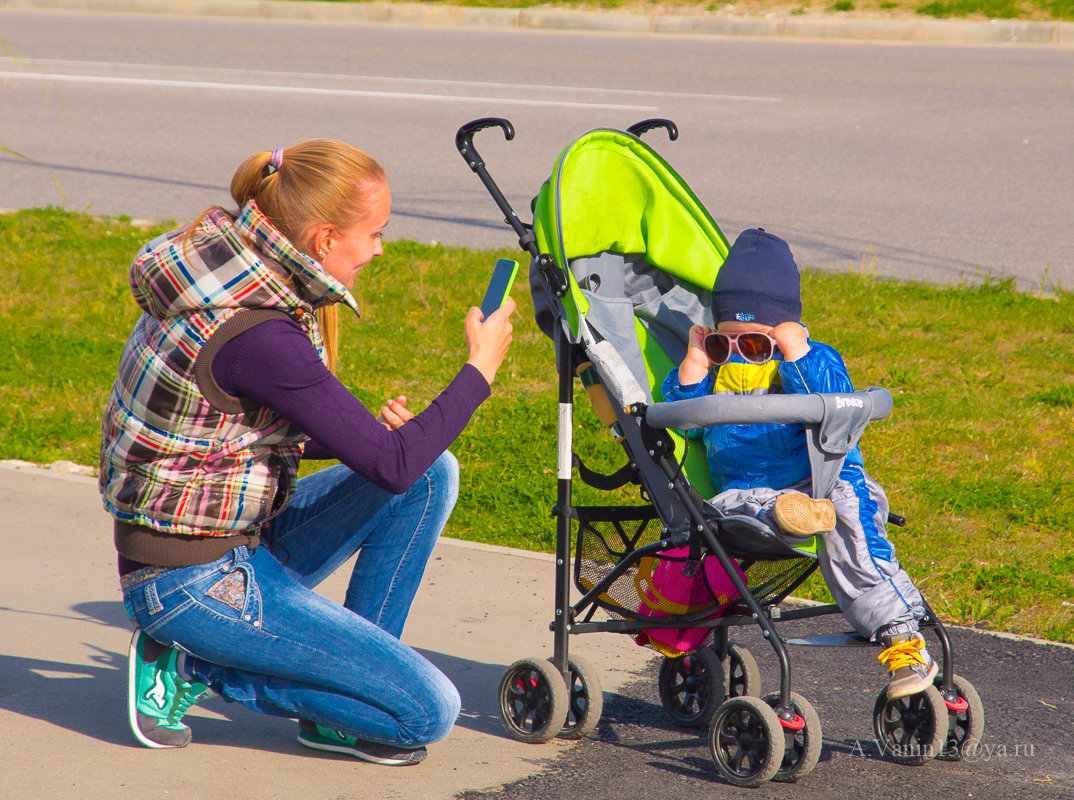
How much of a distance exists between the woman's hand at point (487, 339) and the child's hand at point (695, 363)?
61cm

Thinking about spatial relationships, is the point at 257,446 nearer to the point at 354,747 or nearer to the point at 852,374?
the point at 354,747

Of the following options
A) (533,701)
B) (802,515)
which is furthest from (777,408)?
(533,701)

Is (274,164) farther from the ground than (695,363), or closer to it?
farther from the ground

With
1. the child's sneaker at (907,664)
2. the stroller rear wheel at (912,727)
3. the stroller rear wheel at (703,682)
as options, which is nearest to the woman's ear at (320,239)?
the stroller rear wheel at (703,682)

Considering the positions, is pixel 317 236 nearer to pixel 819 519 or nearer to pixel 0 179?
pixel 819 519

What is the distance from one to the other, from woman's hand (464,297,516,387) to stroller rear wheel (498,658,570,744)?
764 mm

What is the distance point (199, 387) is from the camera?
286 centimetres

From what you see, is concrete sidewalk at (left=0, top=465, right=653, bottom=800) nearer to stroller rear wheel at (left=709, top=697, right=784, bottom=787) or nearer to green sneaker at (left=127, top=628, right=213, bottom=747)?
green sneaker at (left=127, top=628, right=213, bottom=747)

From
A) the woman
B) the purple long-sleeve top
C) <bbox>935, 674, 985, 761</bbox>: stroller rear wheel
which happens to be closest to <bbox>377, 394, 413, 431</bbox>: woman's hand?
the woman

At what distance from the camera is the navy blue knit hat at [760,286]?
333 centimetres

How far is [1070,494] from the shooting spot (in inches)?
194

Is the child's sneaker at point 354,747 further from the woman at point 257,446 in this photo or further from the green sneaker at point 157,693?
the green sneaker at point 157,693

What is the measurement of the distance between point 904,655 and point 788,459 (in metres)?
0.54

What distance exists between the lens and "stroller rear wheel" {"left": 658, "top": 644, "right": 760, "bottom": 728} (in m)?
3.42
